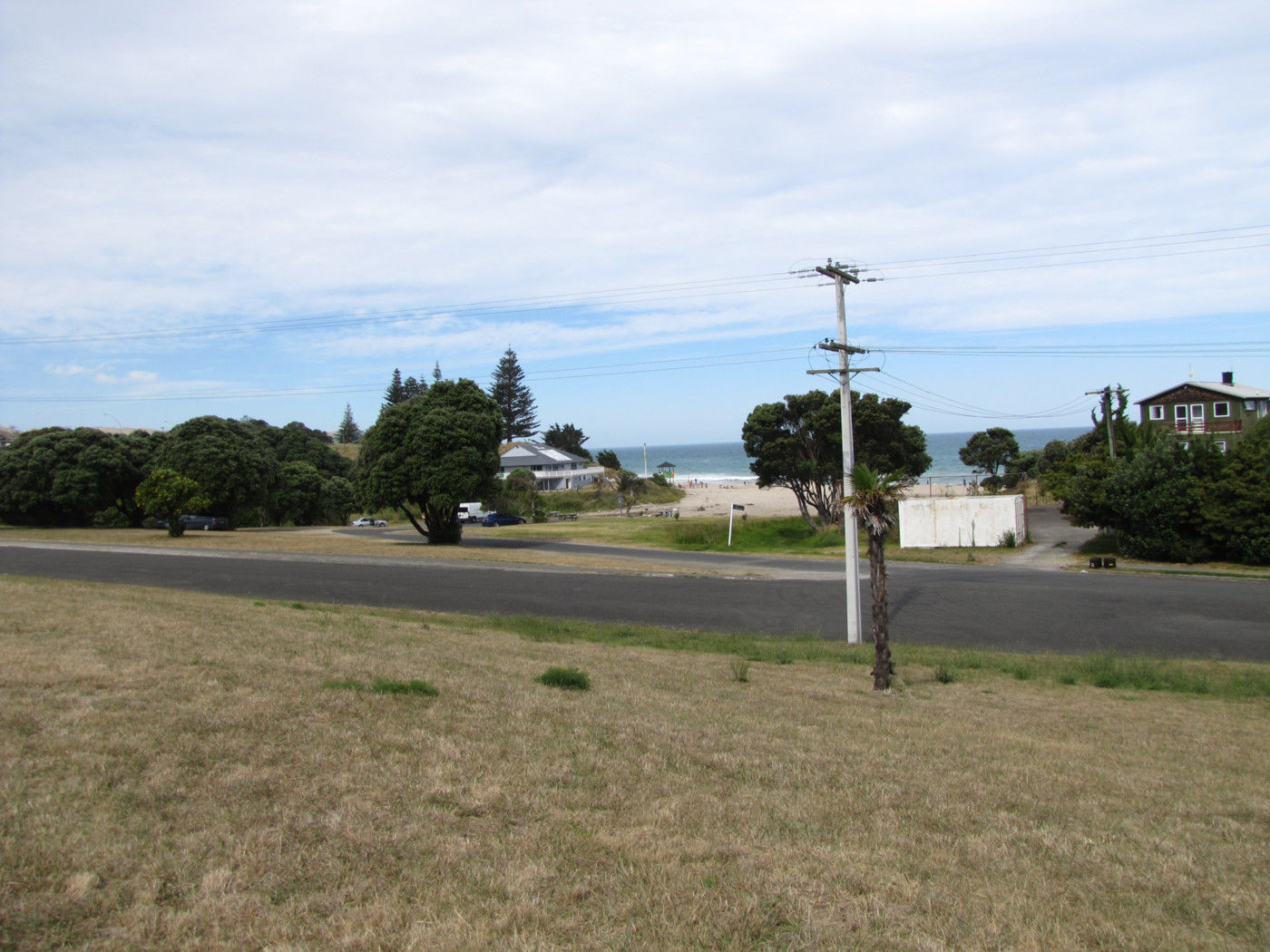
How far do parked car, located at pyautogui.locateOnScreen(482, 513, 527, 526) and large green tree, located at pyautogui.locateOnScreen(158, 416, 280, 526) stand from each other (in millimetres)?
15161

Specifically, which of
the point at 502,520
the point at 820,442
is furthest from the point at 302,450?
the point at 820,442

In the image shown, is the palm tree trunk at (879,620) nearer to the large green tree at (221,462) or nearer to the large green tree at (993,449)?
the large green tree at (221,462)

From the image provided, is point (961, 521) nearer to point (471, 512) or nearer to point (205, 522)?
point (471, 512)

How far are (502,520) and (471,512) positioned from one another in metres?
7.44

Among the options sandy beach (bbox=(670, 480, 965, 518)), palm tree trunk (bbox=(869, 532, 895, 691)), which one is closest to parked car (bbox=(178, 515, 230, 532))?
sandy beach (bbox=(670, 480, 965, 518))

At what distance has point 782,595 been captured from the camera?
2708cm

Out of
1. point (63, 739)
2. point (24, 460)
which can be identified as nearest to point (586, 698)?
point (63, 739)

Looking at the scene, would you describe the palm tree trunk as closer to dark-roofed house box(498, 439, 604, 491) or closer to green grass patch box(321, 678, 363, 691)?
green grass patch box(321, 678, 363, 691)

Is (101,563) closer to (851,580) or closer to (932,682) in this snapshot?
(851,580)

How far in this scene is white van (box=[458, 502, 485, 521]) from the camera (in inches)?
2744

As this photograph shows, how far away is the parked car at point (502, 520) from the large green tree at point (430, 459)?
21.8 meters

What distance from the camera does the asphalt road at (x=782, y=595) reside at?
2070cm

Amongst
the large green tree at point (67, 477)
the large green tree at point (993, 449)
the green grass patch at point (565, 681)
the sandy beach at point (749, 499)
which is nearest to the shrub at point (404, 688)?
the green grass patch at point (565, 681)

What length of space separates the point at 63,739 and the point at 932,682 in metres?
12.5
